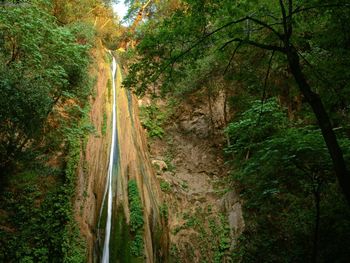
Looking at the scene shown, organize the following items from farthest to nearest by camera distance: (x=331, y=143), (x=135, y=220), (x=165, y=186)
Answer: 1. (x=165, y=186)
2. (x=135, y=220)
3. (x=331, y=143)

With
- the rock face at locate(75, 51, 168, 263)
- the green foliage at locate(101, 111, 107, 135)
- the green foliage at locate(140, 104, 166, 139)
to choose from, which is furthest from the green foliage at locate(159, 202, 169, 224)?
the green foliage at locate(140, 104, 166, 139)

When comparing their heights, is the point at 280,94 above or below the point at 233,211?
above

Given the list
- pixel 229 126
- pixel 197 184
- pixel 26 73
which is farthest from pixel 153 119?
pixel 26 73

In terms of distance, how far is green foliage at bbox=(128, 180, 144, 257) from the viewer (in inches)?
309

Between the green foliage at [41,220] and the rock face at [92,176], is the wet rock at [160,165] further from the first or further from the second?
the green foliage at [41,220]

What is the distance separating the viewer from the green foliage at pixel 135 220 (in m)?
7.84

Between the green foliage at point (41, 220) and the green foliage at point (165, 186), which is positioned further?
the green foliage at point (165, 186)

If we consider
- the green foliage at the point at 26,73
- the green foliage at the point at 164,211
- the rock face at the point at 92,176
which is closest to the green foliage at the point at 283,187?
the green foliage at the point at 164,211

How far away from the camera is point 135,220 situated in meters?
8.41

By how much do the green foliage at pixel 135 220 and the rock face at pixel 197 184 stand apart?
2.40 meters

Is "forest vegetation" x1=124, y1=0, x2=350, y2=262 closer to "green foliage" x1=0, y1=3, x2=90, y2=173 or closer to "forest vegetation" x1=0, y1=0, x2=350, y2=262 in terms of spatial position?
"forest vegetation" x1=0, y1=0, x2=350, y2=262

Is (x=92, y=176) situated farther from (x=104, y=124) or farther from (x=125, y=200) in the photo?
(x=104, y=124)

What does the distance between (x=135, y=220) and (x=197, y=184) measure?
527 cm

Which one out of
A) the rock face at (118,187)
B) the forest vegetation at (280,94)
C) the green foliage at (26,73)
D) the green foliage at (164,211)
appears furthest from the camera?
the green foliage at (164,211)
